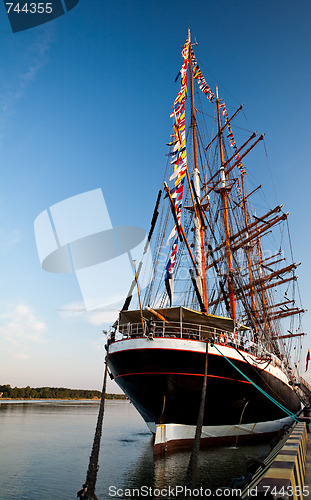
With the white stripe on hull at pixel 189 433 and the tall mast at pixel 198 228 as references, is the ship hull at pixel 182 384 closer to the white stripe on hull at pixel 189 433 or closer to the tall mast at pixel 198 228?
the white stripe on hull at pixel 189 433

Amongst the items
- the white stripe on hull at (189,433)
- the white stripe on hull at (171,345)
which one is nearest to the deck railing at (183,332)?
the white stripe on hull at (171,345)

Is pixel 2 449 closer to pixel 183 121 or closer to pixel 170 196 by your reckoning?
pixel 170 196

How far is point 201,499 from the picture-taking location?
8.66 meters

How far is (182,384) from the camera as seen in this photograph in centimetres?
1412

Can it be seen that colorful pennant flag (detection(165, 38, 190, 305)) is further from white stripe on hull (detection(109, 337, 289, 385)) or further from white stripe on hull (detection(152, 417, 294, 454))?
white stripe on hull (detection(152, 417, 294, 454))

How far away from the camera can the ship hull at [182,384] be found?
14.1 m

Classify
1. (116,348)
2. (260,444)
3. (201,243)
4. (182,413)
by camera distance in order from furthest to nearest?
(201,243), (260,444), (116,348), (182,413)

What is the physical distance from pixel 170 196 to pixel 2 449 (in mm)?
17082

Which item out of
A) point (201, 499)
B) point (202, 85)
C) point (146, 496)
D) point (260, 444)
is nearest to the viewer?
point (201, 499)

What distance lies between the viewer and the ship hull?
556 inches

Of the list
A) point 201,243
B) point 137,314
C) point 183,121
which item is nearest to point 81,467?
point 137,314

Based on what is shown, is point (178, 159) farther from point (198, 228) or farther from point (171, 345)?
point (171, 345)

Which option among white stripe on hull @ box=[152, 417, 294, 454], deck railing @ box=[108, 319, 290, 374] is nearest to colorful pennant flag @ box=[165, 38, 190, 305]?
deck railing @ box=[108, 319, 290, 374]

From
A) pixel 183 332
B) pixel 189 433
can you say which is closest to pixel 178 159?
pixel 183 332
